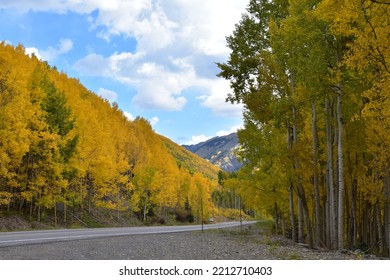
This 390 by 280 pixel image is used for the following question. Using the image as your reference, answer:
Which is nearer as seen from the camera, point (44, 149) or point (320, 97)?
point (320, 97)

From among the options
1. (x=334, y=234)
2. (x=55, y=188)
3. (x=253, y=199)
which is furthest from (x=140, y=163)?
(x=334, y=234)

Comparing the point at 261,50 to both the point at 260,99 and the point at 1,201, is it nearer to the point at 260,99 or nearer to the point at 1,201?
the point at 260,99

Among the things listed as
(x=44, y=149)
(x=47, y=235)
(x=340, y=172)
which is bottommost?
(x=47, y=235)

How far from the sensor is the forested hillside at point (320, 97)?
948cm

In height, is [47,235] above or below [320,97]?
below

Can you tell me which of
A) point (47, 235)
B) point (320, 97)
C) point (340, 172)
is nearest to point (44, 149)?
point (47, 235)

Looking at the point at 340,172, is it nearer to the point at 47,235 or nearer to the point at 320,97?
the point at 320,97

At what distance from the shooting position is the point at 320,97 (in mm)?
13016

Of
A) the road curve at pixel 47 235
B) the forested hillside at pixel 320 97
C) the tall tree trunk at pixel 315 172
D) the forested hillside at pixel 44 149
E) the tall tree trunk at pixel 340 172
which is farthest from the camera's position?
the forested hillside at pixel 44 149

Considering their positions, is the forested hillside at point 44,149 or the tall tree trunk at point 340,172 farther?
the forested hillside at point 44,149

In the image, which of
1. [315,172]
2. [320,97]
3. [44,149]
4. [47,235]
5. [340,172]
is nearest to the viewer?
[340,172]

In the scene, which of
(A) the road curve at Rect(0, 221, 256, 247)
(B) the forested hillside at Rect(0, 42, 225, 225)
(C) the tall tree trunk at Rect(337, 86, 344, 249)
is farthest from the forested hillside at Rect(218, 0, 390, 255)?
→ (B) the forested hillside at Rect(0, 42, 225, 225)

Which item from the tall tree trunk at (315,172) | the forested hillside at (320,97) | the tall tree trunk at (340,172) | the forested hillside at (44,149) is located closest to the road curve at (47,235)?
the forested hillside at (44,149)

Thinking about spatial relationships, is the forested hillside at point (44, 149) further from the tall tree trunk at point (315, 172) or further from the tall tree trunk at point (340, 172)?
the tall tree trunk at point (340, 172)
